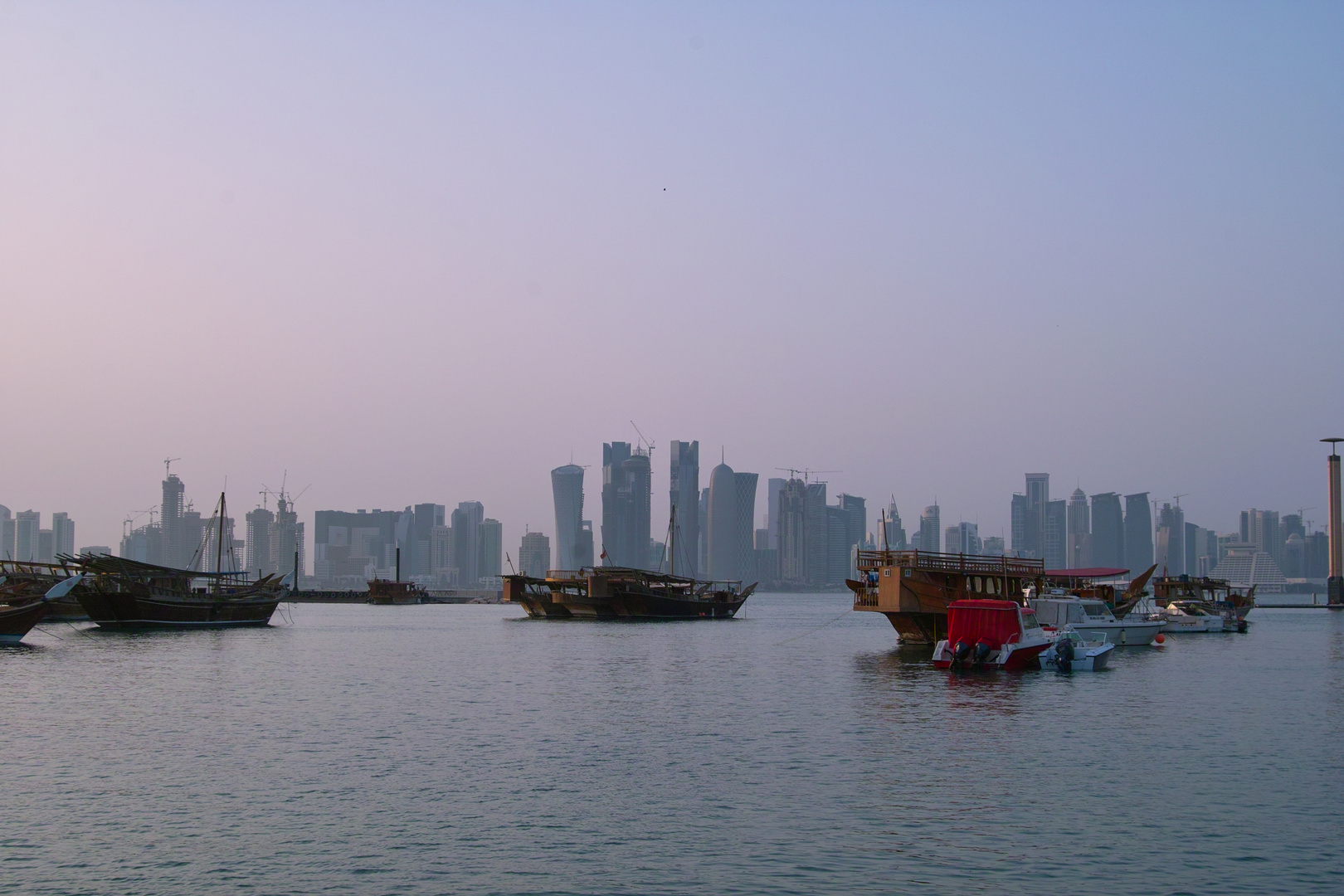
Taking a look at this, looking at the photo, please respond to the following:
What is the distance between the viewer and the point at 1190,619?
356 feet

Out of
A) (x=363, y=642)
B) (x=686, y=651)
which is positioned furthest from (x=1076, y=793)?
(x=363, y=642)

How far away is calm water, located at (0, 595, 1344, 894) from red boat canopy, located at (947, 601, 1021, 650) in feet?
10.1

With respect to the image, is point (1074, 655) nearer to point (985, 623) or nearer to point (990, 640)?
point (990, 640)

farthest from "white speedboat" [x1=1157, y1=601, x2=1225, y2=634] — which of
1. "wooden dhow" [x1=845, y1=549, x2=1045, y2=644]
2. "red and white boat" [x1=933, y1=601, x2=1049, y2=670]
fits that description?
"red and white boat" [x1=933, y1=601, x2=1049, y2=670]

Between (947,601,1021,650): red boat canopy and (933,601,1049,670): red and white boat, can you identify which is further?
(947,601,1021,650): red boat canopy

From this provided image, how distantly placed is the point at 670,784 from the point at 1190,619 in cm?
9197

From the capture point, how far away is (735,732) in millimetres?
38344

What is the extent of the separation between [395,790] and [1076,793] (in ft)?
→ 51.9

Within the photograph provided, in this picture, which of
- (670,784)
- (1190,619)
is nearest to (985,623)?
(670,784)

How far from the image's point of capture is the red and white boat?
6000 cm

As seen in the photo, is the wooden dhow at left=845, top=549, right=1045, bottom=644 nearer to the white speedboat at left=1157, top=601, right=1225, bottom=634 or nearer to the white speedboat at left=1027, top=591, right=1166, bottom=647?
the white speedboat at left=1027, top=591, right=1166, bottom=647

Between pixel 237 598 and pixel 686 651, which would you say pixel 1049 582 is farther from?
pixel 237 598

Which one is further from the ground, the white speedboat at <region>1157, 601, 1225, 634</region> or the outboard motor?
the outboard motor

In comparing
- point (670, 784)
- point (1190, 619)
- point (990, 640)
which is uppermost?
point (990, 640)
